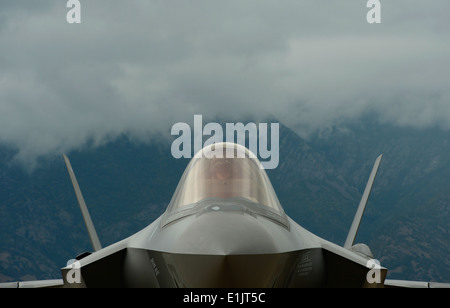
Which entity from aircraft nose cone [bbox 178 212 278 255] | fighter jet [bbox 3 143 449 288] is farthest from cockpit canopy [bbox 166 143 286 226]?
aircraft nose cone [bbox 178 212 278 255]

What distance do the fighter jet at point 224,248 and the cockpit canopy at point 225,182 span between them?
0.05 feet

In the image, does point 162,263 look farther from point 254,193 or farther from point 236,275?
point 254,193

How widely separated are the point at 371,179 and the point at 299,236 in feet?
27.9

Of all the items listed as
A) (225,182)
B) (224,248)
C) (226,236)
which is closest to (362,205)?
(225,182)

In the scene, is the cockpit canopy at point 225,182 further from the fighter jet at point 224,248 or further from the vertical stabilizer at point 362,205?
the vertical stabilizer at point 362,205

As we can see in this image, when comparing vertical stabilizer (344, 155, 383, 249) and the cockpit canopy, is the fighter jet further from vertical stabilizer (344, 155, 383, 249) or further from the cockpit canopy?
vertical stabilizer (344, 155, 383, 249)

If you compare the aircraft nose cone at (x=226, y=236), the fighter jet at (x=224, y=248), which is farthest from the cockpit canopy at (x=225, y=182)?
the aircraft nose cone at (x=226, y=236)

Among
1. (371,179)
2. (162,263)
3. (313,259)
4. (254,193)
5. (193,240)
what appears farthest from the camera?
(371,179)

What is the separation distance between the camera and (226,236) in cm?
676

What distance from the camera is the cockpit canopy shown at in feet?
28.5

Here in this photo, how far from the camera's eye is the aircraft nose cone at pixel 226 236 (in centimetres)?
662
